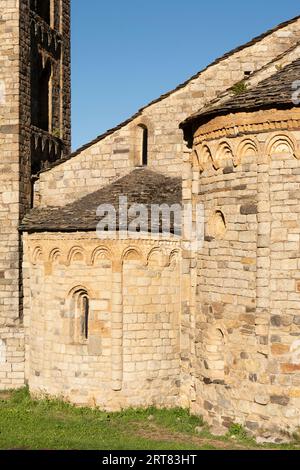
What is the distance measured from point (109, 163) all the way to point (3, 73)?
3.68 m

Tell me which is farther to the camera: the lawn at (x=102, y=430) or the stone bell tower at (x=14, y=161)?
the stone bell tower at (x=14, y=161)

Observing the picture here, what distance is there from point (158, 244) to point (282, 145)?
13.2 ft

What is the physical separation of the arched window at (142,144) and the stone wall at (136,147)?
3.1 inches

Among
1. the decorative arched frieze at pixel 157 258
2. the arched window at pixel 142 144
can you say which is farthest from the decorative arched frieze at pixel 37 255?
the arched window at pixel 142 144

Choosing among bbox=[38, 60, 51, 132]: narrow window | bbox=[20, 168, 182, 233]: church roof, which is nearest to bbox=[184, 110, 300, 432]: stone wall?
bbox=[20, 168, 182, 233]: church roof

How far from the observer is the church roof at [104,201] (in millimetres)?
15164

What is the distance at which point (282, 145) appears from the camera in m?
12.0

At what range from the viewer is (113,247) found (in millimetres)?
14633

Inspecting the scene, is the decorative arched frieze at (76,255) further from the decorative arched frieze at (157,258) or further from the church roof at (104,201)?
the decorative arched frieze at (157,258)

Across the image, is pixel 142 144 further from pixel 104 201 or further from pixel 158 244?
pixel 158 244

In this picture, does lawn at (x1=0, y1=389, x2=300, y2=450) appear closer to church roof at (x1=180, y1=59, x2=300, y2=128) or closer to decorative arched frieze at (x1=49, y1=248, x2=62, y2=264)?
decorative arched frieze at (x1=49, y1=248, x2=62, y2=264)

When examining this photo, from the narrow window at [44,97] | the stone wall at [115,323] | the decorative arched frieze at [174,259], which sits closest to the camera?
the stone wall at [115,323]

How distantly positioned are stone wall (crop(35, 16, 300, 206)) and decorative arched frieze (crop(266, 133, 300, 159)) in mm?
5773

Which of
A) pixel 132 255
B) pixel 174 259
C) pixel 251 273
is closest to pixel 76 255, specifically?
pixel 132 255
